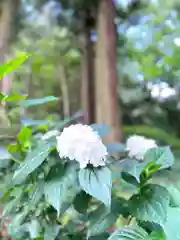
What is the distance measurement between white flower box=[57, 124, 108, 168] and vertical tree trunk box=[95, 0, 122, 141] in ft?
4.64

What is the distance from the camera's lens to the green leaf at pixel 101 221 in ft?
1.78

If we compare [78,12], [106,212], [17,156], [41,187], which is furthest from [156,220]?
[78,12]

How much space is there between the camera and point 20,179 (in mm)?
534

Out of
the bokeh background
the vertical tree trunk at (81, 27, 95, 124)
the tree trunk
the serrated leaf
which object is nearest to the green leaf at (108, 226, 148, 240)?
the serrated leaf

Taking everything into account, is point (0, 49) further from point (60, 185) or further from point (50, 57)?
point (60, 185)

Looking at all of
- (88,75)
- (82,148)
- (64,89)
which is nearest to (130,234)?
(82,148)

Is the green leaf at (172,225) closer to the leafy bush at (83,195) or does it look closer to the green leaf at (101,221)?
the leafy bush at (83,195)

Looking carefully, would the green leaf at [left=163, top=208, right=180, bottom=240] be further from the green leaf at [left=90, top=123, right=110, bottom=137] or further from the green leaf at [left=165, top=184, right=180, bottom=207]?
Answer: the green leaf at [left=90, top=123, right=110, bottom=137]

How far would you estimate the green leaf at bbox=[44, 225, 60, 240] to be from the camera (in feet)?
1.89

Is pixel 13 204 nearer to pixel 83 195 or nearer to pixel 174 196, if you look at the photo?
pixel 83 195

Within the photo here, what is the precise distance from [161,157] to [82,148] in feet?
0.51

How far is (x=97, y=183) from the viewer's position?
498mm

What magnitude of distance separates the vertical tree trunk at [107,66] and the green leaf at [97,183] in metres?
1.44

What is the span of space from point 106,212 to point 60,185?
95mm
